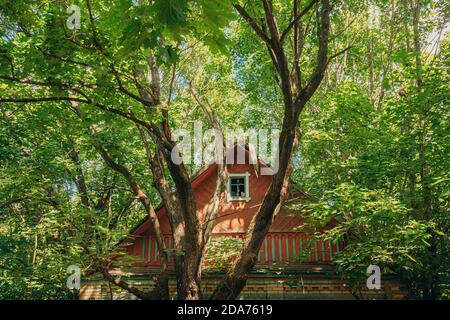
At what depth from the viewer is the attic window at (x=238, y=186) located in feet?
44.1

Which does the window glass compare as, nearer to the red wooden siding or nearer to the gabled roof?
the red wooden siding

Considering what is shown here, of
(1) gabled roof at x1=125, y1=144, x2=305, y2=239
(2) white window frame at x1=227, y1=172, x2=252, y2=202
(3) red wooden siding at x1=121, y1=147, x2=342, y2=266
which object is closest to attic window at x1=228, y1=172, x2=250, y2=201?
(2) white window frame at x1=227, y1=172, x2=252, y2=202

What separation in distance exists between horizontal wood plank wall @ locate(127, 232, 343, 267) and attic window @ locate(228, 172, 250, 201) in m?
1.55

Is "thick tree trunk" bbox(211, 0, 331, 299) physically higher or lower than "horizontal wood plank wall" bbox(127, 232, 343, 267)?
higher

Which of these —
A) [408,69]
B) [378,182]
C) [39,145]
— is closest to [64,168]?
[39,145]

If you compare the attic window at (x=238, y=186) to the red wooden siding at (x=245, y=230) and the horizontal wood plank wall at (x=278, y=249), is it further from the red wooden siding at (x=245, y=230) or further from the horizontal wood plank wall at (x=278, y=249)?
the horizontal wood plank wall at (x=278, y=249)

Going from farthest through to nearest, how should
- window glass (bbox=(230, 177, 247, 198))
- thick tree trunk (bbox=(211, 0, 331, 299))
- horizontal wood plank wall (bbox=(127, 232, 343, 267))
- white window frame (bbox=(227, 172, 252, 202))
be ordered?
window glass (bbox=(230, 177, 247, 198)) < white window frame (bbox=(227, 172, 252, 202)) < horizontal wood plank wall (bbox=(127, 232, 343, 267)) < thick tree trunk (bbox=(211, 0, 331, 299))

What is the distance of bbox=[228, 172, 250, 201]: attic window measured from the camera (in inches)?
529

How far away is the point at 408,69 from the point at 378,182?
363 cm

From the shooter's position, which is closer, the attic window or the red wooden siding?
the red wooden siding

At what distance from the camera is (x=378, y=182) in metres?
10.8

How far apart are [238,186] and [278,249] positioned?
2824mm

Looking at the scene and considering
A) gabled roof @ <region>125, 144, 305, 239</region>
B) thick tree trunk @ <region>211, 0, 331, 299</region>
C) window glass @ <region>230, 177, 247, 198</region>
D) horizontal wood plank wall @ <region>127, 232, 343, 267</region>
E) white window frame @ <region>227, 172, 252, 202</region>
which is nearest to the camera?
thick tree trunk @ <region>211, 0, 331, 299</region>

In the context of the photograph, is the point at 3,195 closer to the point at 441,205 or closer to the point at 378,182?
the point at 378,182
